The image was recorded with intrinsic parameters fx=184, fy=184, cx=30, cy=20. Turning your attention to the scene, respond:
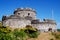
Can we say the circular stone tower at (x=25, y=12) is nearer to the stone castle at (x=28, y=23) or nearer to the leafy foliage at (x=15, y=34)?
the stone castle at (x=28, y=23)

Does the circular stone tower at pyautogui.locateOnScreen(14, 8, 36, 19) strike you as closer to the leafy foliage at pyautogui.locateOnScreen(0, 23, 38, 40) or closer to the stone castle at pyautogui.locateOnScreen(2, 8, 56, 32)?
the stone castle at pyautogui.locateOnScreen(2, 8, 56, 32)

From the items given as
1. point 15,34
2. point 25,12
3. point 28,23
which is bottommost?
point 15,34

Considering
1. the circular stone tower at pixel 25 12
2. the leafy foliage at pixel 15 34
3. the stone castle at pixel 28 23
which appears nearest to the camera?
the leafy foliage at pixel 15 34

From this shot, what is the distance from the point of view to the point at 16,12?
55219 millimetres

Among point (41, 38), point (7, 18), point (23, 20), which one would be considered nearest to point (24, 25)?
point (23, 20)

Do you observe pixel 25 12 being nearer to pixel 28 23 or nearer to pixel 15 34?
pixel 28 23

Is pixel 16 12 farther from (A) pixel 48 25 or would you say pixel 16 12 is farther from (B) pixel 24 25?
(A) pixel 48 25

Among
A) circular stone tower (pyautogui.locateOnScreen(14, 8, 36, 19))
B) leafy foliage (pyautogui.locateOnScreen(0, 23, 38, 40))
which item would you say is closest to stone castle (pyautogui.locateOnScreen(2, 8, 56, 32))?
circular stone tower (pyautogui.locateOnScreen(14, 8, 36, 19))

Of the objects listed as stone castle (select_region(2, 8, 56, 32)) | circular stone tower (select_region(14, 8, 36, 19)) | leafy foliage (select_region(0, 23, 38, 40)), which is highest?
circular stone tower (select_region(14, 8, 36, 19))

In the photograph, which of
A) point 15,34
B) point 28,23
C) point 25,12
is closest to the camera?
point 15,34

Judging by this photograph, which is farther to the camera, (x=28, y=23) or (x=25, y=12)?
(x=25, y=12)

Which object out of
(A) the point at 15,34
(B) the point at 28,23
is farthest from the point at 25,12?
(A) the point at 15,34

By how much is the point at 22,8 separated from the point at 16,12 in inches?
90.8

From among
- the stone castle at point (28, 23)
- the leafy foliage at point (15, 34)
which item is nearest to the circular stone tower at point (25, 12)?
the stone castle at point (28, 23)
